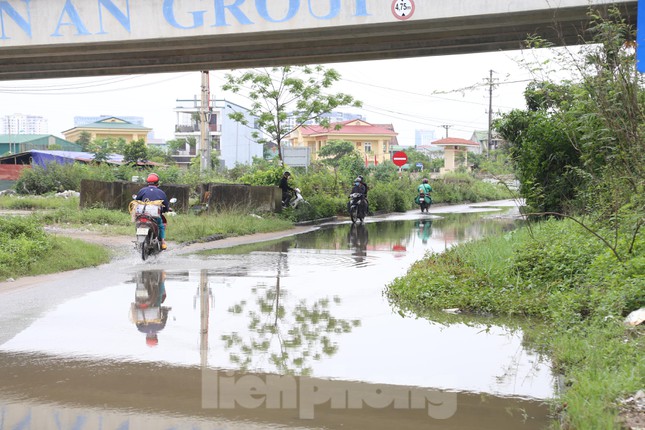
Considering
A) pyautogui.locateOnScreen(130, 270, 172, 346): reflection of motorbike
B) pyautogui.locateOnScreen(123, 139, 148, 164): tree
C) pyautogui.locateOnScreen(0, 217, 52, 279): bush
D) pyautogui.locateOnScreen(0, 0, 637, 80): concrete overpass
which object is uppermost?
pyautogui.locateOnScreen(0, 0, 637, 80): concrete overpass

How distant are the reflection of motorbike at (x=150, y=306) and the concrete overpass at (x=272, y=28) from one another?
20.3ft

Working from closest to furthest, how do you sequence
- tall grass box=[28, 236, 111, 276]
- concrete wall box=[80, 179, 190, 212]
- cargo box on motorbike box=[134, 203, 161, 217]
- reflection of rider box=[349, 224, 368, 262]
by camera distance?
1. tall grass box=[28, 236, 111, 276]
2. cargo box on motorbike box=[134, 203, 161, 217]
3. reflection of rider box=[349, 224, 368, 262]
4. concrete wall box=[80, 179, 190, 212]

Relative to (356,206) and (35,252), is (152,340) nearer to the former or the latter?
(35,252)

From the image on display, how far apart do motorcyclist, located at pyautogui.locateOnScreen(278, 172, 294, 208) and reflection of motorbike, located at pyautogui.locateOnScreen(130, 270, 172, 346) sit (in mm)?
14279

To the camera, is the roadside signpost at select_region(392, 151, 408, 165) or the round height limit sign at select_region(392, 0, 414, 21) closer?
the round height limit sign at select_region(392, 0, 414, 21)

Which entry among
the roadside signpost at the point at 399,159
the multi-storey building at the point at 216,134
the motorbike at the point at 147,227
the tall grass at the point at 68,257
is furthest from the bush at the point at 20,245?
the multi-storey building at the point at 216,134

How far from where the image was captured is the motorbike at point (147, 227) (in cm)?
1410

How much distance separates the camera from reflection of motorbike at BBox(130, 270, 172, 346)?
8.07 meters

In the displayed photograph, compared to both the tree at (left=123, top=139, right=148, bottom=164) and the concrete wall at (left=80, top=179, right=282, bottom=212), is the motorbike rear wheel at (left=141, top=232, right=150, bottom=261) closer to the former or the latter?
the concrete wall at (left=80, top=179, right=282, bottom=212)

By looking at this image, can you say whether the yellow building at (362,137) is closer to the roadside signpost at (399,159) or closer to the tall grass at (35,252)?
the roadside signpost at (399,159)

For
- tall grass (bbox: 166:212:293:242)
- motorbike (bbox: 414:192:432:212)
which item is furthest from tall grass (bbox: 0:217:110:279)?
motorbike (bbox: 414:192:432:212)

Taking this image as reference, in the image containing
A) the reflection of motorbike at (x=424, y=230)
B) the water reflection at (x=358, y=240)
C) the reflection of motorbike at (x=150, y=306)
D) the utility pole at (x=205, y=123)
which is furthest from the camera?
the utility pole at (x=205, y=123)

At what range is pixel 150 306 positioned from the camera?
30.8 feet

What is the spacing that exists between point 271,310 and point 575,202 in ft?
30.0
